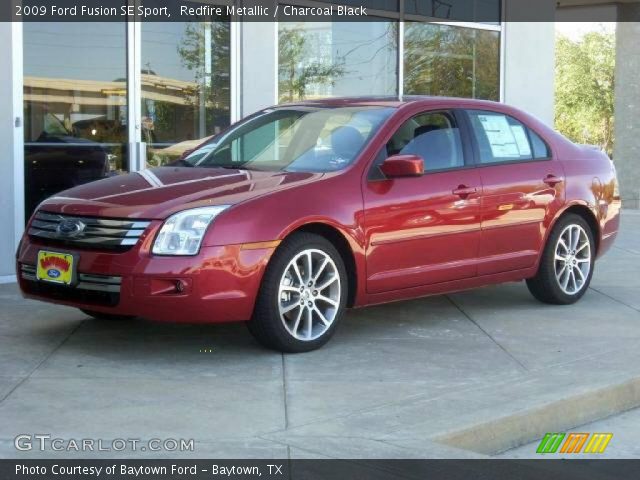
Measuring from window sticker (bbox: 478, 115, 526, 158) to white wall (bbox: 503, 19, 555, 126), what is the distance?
621 cm

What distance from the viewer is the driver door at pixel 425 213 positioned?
6.74 metres

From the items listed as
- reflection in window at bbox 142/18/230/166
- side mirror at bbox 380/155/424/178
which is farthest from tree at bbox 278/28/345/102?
side mirror at bbox 380/155/424/178

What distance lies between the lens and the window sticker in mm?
7766

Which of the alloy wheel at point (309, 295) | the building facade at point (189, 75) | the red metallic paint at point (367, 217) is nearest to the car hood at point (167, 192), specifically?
the red metallic paint at point (367, 217)

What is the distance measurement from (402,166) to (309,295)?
1.05 m

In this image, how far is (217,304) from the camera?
19.6 ft

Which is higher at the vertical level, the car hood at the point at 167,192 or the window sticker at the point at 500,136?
the window sticker at the point at 500,136

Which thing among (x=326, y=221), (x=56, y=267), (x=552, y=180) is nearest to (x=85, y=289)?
(x=56, y=267)

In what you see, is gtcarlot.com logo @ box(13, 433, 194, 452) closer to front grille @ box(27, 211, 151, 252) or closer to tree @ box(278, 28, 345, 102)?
front grille @ box(27, 211, 151, 252)

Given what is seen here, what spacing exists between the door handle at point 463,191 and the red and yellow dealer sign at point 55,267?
2.64 metres

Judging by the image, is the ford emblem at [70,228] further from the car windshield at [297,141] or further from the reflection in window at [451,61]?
the reflection in window at [451,61]
